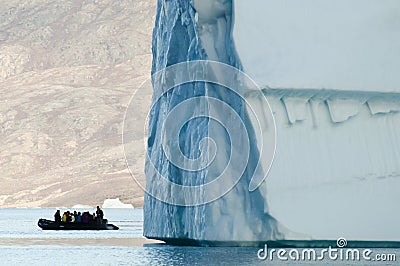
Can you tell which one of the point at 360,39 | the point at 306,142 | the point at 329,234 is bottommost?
the point at 329,234

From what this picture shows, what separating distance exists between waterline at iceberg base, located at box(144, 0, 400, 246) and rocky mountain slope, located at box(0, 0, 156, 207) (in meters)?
96.8

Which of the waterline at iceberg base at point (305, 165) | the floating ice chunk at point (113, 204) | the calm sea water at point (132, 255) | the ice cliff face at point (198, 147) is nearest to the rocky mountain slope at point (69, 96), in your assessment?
the floating ice chunk at point (113, 204)

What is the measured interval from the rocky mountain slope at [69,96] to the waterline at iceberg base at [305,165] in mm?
96750

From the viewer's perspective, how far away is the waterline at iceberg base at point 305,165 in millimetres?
21312

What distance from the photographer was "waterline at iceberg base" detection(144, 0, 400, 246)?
2131cm

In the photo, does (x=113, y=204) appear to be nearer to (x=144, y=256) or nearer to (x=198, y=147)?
(x=144, y=256)

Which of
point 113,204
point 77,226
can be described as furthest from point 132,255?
point 113,204

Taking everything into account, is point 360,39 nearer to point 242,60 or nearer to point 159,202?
point 242,60

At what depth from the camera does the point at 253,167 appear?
2145 cm

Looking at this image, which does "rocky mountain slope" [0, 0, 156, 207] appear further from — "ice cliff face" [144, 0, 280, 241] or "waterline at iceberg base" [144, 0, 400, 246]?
"waterline at iceberg base" [144, 0, 400, 246]

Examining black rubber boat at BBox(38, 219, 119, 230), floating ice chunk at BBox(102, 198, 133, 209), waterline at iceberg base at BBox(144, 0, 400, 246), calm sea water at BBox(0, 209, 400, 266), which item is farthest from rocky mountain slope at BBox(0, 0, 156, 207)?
waterline at iceberg base at BBox(144, 0, 400, 246)

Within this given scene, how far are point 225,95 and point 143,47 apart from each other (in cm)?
15519

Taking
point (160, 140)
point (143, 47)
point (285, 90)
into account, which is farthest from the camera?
point (143, 47)

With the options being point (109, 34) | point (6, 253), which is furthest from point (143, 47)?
point (6, 253)
